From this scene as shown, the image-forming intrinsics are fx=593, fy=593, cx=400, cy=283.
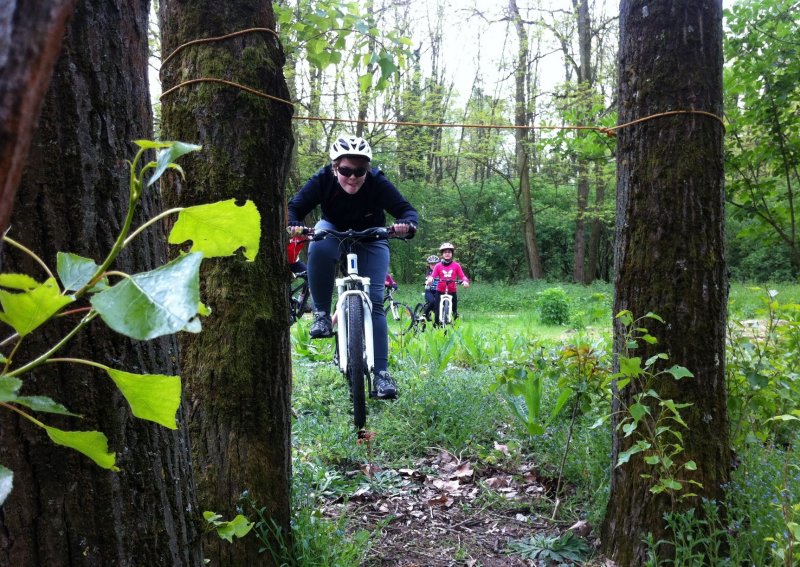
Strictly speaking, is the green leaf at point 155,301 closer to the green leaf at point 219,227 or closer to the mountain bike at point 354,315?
the green leaf at point 219,227

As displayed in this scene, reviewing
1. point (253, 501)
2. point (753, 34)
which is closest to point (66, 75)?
point (253, 501)

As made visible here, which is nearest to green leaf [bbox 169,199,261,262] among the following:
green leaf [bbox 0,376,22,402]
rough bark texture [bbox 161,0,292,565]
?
green leaf [bbox 0,376,22,402]

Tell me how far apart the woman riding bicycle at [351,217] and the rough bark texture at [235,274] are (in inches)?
81.2

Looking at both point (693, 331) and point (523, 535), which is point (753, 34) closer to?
point (693, 331)

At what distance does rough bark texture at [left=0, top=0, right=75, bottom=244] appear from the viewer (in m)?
0.25

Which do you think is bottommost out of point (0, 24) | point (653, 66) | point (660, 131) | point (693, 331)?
point (693, 331)

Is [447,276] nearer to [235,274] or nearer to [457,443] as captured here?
[457,443]

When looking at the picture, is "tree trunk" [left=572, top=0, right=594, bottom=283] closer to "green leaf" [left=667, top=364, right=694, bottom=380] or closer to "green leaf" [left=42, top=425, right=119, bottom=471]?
"green leaf" [left=667, top=364, right=694, bottom=380]

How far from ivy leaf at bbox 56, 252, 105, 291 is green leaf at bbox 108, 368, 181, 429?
11cm

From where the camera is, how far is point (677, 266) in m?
2.22

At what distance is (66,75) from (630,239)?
2.02 metres

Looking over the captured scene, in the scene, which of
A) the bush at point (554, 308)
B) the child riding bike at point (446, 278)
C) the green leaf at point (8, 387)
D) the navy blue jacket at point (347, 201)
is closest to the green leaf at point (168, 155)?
the green leaf at point (8, 387)

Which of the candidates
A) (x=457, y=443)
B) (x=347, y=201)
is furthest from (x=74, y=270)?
(x=347, y=201)

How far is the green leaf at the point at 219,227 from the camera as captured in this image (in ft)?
1.89
